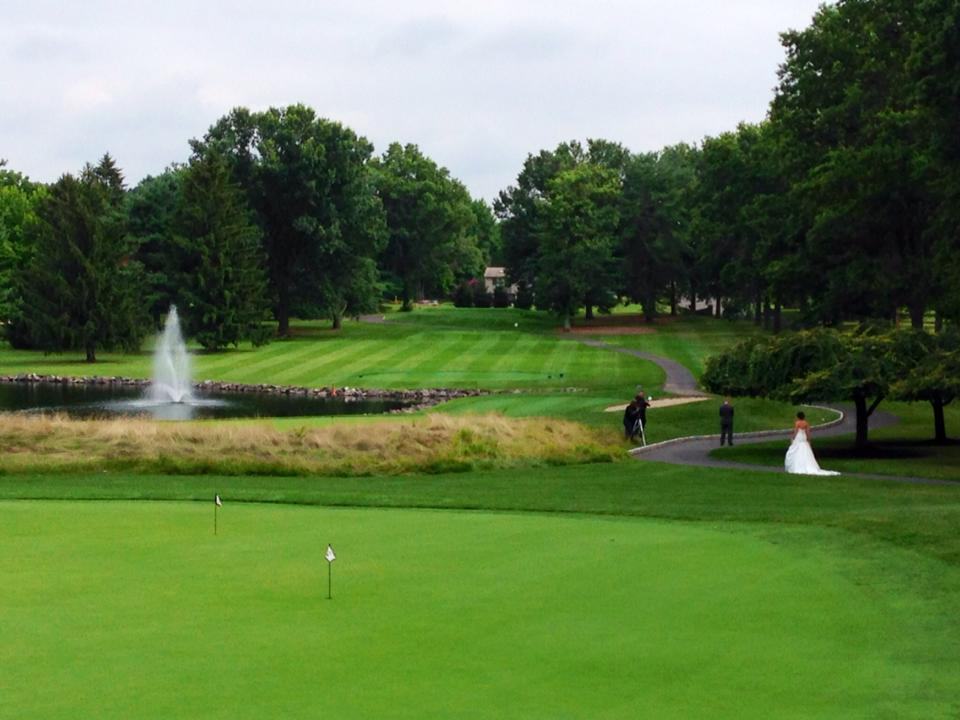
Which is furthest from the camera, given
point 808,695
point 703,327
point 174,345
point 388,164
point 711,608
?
point 388,164

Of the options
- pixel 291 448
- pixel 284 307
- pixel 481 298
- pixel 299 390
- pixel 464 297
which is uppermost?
pixel 464 297

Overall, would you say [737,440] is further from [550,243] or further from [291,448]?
[550,243]

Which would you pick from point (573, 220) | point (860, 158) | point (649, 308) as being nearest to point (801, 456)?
point (860, 158)

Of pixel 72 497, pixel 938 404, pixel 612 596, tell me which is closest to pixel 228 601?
pixel 612 596

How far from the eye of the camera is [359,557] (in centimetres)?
1717

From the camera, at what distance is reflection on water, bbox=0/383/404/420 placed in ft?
189

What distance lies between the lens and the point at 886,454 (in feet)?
123

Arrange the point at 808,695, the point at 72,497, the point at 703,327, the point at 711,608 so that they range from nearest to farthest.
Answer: the point at 808,695 < the point at 711,608 < the point at 72,497 < the point at 703,327

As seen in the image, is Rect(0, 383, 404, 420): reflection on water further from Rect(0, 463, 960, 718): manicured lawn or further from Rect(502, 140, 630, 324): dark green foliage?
Rect(502, 140, 630, 324): dark green foliage

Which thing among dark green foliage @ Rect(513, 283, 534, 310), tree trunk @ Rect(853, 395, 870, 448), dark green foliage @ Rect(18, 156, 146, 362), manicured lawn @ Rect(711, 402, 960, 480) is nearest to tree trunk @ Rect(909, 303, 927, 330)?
manicured lawn @ Rect(711, 402, 960, 480)

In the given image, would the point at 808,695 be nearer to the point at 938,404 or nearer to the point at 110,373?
the point at 938,404

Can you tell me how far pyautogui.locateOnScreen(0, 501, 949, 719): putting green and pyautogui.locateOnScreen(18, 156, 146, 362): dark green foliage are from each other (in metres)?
73.6

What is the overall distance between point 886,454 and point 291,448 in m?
16.6

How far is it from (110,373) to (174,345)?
12302mm
